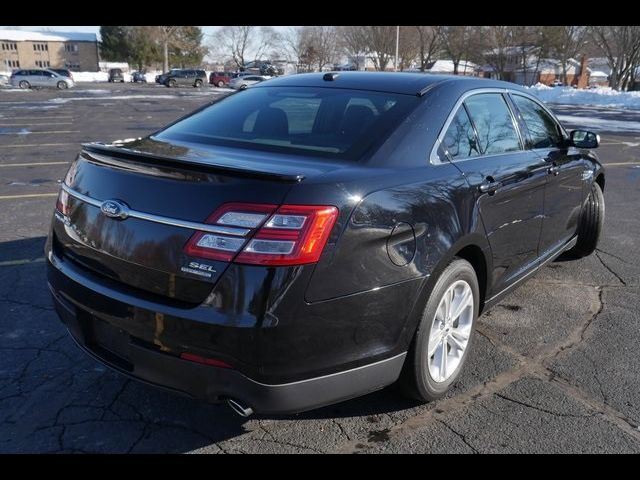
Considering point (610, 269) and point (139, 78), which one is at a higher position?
point (139, 78)

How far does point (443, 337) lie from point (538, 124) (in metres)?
2.05

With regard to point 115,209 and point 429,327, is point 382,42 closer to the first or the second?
point 429,327

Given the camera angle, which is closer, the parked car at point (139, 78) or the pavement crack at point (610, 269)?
the pavement crack at point (610, 269)

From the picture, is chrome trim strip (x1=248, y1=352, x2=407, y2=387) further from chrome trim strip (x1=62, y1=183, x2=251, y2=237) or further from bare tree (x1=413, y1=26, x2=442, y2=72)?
bare tree (x1=413, y1=26, x2=442, y2=72)

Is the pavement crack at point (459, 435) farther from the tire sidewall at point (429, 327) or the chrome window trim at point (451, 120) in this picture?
the chrome window trim at point (451, 120)

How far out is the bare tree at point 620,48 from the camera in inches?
1928

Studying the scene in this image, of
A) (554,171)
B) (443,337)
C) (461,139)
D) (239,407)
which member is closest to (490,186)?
(461,139)

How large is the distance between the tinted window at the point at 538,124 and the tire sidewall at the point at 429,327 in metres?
1.44

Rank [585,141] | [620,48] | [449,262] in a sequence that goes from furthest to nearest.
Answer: [620,48]
[585,141]
[449,262]

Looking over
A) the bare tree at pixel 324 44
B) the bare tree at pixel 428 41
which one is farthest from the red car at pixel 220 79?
the bare tree at pixel 428 41

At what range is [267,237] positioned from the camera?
2041 millimetres

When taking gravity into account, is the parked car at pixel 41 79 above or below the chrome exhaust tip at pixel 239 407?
above
